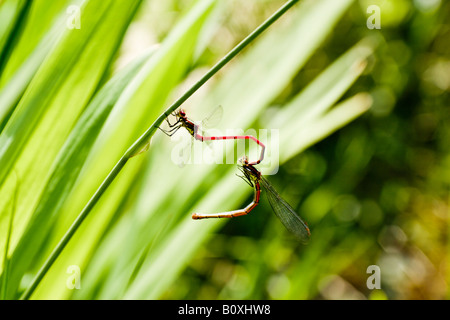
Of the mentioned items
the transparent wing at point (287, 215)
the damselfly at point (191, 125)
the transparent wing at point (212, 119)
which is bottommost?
the transparent wing at point (287, 215)

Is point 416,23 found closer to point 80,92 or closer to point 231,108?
point 231,108

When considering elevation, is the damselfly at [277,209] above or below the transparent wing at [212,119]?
below

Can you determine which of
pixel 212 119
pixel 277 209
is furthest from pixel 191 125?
pixel 277 209

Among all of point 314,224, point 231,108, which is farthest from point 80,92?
point 314,224

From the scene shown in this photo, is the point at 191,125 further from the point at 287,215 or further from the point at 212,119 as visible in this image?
the point at 287,215

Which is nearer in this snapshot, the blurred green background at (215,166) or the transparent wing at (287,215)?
the blurred green background at (215,166)
